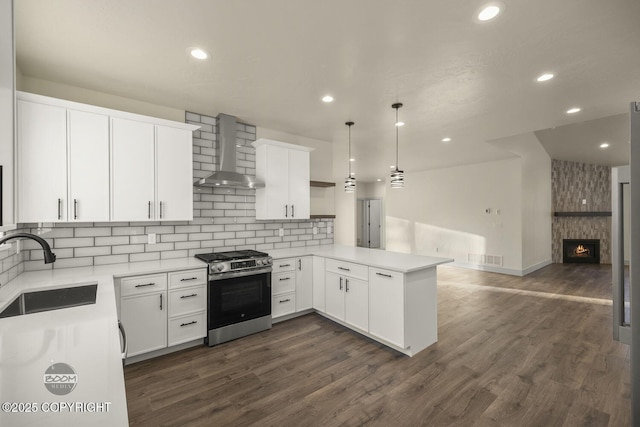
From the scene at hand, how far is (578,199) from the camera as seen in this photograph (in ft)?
27.1

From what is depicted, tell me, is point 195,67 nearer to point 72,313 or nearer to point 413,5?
point 413,5

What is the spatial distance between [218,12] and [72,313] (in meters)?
1.99

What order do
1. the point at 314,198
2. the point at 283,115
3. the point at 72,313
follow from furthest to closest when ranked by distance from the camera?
the point at 314,198, the point at 283,115, the point at 72,313

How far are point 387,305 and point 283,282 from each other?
4.63 feet

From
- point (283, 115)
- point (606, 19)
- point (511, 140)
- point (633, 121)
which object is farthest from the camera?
point (511, 140)

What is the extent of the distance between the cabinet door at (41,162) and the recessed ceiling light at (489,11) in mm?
3399

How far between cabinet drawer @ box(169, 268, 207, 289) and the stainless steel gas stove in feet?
0.28

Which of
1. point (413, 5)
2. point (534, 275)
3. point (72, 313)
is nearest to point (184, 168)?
point (72, 313)

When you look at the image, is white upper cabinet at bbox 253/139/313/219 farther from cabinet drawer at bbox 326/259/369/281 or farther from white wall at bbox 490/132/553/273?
white wall at bbox 490/132/553/273

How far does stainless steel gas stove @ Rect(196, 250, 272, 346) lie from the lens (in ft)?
10.2

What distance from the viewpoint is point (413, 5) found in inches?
71.8

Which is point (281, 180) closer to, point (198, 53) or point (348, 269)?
point (348, 269)

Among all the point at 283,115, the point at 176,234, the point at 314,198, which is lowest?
the point at 176,234

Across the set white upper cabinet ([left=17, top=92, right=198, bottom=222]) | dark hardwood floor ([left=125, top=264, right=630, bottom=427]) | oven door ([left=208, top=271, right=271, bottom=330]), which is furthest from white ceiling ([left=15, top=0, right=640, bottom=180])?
dark hardwood floor ([left=125, top=264, right=630, bottom=427])
